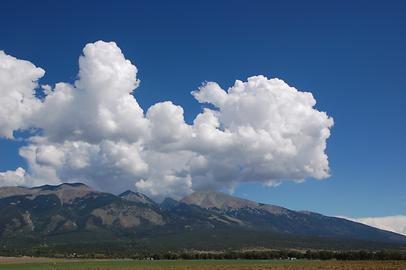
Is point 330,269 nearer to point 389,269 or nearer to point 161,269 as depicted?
point 389,269

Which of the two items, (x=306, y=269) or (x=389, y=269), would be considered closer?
(x=389, y=269)

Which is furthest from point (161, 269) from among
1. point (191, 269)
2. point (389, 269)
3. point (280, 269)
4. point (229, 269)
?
point (389, 269)

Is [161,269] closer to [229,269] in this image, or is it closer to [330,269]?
[229,269]

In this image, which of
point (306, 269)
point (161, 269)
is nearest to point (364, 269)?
point (306, 269)

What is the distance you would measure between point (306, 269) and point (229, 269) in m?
19.3

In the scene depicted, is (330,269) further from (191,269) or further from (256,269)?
(191,269)

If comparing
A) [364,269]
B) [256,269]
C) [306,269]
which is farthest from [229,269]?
[364,269]

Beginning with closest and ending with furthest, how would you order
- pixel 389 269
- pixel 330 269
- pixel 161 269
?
pixel 389 269
pixel 330 269
pixel 161 269

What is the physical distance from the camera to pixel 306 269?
13012 cm

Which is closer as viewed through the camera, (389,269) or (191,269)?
(389,269)

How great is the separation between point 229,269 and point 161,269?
63.4 ft

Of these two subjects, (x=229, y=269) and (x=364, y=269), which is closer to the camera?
(x=364, y=269)

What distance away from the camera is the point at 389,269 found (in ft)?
393

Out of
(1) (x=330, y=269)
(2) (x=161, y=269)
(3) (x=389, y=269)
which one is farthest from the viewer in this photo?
(2) (x=161, y=269)
